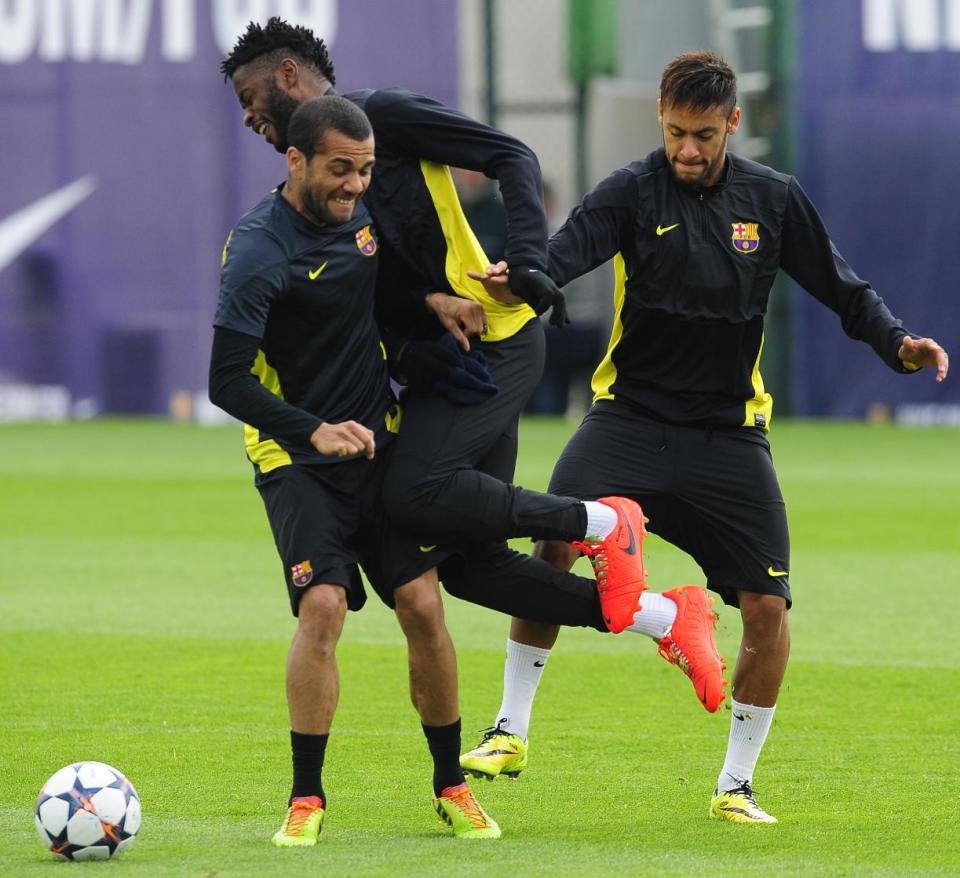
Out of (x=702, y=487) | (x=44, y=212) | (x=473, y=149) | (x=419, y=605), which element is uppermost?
(x=473, y=149)

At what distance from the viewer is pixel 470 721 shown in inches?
279

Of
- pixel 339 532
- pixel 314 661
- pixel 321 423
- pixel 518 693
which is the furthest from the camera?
pixel 518 693

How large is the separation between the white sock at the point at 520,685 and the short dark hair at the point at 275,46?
6.26 feet

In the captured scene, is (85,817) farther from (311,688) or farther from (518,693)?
(518,693)

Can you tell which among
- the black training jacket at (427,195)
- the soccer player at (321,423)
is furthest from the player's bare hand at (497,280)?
the soccer player at (321,423)

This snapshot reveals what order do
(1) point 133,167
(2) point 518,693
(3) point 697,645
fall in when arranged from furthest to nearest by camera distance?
(1) point 133,167 < (2) point 518,693 < (3) point 697,645

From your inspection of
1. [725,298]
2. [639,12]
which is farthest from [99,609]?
[639,12]

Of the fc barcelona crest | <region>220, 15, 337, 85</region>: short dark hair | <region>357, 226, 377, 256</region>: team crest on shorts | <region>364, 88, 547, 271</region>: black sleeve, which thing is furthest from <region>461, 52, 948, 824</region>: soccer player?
<region>220, 15, 337, 85</region>: short dark hair

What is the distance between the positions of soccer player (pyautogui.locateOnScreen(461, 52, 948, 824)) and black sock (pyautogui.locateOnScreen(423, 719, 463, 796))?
38 cm

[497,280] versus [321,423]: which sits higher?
[497,280]

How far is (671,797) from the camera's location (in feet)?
19.2

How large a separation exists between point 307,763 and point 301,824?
0.54 feet

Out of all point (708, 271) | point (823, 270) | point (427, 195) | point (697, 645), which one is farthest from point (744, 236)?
point (697, 645)

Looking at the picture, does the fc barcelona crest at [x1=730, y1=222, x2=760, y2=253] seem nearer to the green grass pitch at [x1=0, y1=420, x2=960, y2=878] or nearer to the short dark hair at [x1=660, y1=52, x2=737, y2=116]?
the short dark hair at [x1=660, y1=52, x2=737, y2=116]
